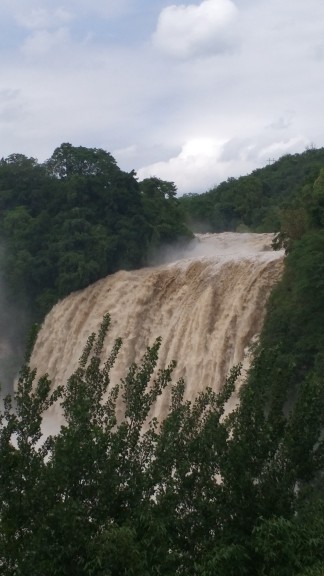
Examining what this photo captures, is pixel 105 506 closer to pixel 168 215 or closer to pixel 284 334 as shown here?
pixel 284 334

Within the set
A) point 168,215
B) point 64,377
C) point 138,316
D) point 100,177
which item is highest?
point 100,177

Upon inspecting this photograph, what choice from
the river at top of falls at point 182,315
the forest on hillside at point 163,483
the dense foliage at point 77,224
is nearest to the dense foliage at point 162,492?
the forest on hillside at point 163,483

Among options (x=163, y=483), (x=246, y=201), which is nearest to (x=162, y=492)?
(x=163, y=483)

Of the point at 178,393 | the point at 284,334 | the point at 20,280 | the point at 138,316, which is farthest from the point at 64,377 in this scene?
the point at 178,393

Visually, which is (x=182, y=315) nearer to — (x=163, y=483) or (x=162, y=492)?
(x=163, y=483)

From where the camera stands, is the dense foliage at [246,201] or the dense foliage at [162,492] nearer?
the dense foliage at [162,492]

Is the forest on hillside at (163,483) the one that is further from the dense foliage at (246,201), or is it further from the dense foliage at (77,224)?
the dense foliage at (246,201)

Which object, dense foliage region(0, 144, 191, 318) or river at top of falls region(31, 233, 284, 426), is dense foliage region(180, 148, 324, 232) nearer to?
dense foliage region(0, 144, 191, 318)
